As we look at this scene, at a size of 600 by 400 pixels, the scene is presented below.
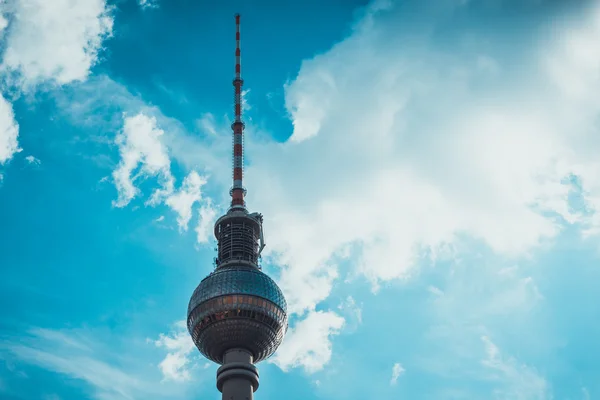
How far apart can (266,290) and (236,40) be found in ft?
183

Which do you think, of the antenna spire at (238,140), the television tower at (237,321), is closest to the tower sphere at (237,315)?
the television tower at (237,321)

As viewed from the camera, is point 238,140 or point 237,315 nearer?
point 237,315

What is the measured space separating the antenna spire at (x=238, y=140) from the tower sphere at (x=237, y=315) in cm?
2054

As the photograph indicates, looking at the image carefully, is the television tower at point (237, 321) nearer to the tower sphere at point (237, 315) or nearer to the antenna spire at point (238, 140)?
the tower sphere at point (237, 315)

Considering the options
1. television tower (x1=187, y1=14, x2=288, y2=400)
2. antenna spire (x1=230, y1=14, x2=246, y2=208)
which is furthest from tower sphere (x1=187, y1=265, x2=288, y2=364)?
antenna spire (x1=230, y1=14, x2=246, y2=208)

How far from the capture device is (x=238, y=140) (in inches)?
5256

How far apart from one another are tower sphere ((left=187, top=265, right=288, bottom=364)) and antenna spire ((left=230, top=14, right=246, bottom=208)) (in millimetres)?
20544

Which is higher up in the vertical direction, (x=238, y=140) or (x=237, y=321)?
(x=238, y=140)

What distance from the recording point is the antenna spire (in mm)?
128000

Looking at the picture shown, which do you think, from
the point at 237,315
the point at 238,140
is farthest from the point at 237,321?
the point at 238,140

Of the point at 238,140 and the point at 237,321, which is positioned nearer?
the point at 237,321

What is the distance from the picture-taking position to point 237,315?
105m

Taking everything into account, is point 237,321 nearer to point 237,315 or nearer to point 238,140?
point 237,315

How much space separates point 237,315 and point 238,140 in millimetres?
39898
